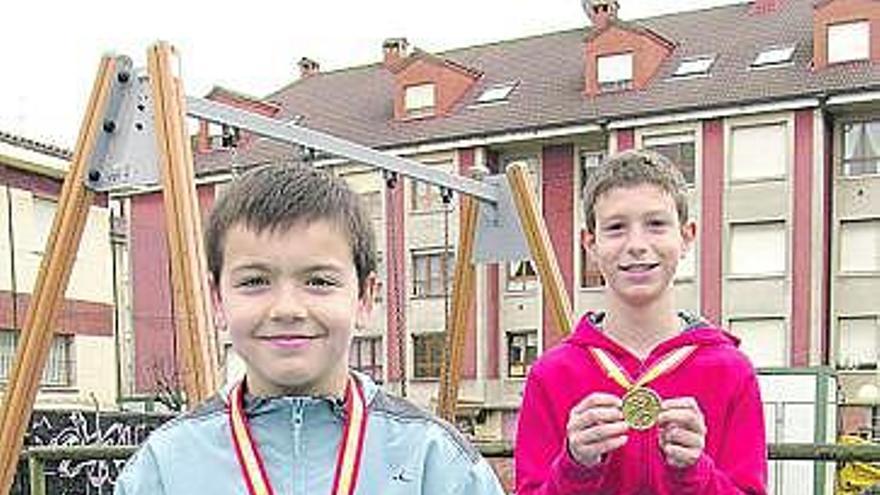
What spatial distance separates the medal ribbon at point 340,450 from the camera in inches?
70.4

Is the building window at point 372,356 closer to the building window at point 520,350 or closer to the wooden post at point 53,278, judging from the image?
the building window at point 520,350

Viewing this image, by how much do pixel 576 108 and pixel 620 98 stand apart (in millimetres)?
976

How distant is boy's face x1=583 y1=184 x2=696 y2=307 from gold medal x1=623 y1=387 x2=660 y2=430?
1.04ft

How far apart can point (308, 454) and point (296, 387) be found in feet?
0.35

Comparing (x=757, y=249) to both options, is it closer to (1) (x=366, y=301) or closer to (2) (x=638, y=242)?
(2) (x=638, y=242)

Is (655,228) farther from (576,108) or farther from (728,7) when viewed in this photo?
(728,7)

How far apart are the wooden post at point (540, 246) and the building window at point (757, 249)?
18.0 m

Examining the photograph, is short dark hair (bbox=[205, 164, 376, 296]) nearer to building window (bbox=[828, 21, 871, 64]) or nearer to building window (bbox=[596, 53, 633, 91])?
building window (bbox=[828, 21, 871, 64])

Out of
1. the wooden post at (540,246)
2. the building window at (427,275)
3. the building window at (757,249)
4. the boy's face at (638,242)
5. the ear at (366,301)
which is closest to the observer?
the ear at (366,301)

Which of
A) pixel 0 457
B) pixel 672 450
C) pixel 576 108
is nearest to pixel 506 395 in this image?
pixel 576 108

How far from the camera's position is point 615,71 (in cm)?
2586

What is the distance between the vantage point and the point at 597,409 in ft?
6.84

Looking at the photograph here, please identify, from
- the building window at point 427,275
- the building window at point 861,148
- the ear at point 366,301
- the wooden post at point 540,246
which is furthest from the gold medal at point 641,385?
the building window at point 427,275

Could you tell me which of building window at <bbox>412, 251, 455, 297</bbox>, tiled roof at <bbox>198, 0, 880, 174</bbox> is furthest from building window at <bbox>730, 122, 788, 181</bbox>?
building window at <bbox>412, 251, 455, 297</bbox>
